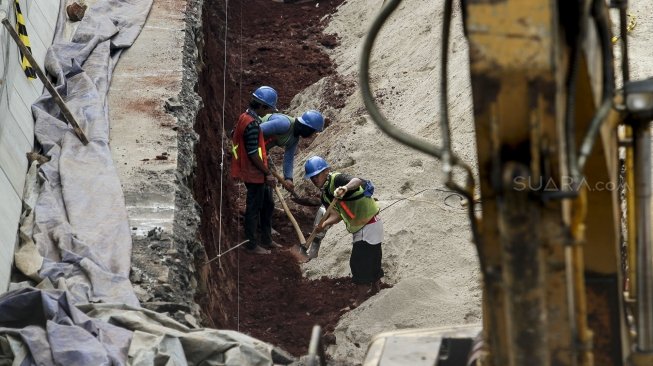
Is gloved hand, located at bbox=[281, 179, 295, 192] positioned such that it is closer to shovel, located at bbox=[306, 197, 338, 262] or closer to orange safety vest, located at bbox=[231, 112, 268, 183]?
orange safety vest, located at bbox=[231, 112, 268, 183]

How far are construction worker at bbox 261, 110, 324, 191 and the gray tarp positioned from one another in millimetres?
1828

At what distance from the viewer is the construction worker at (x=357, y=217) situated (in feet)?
41.8

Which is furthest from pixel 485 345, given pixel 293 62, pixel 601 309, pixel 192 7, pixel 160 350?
pixel 293 62

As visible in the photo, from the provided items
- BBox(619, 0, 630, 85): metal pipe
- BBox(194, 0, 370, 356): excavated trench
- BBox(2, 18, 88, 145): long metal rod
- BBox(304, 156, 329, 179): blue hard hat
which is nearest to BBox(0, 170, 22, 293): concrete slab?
BBox(2, 18, 88, 145): long metal rod

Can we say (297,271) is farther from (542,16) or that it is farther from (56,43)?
(542,16)

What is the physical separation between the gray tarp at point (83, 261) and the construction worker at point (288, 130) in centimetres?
183

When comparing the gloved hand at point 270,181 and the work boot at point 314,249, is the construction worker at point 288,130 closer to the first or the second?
the gloved hand at point 270,181

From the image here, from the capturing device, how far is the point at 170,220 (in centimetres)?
1211

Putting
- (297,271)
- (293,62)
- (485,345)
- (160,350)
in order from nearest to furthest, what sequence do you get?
(485,345) → (160,350) → (297,271) → (293,62)

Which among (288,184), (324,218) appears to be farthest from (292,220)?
(324,218)

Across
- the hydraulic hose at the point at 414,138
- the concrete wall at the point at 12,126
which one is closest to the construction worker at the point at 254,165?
the concrete wall at the point at 12,126

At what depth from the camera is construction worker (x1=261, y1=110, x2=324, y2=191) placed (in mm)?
14156

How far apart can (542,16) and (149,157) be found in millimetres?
9117

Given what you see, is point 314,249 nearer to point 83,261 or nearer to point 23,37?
point 83,261
